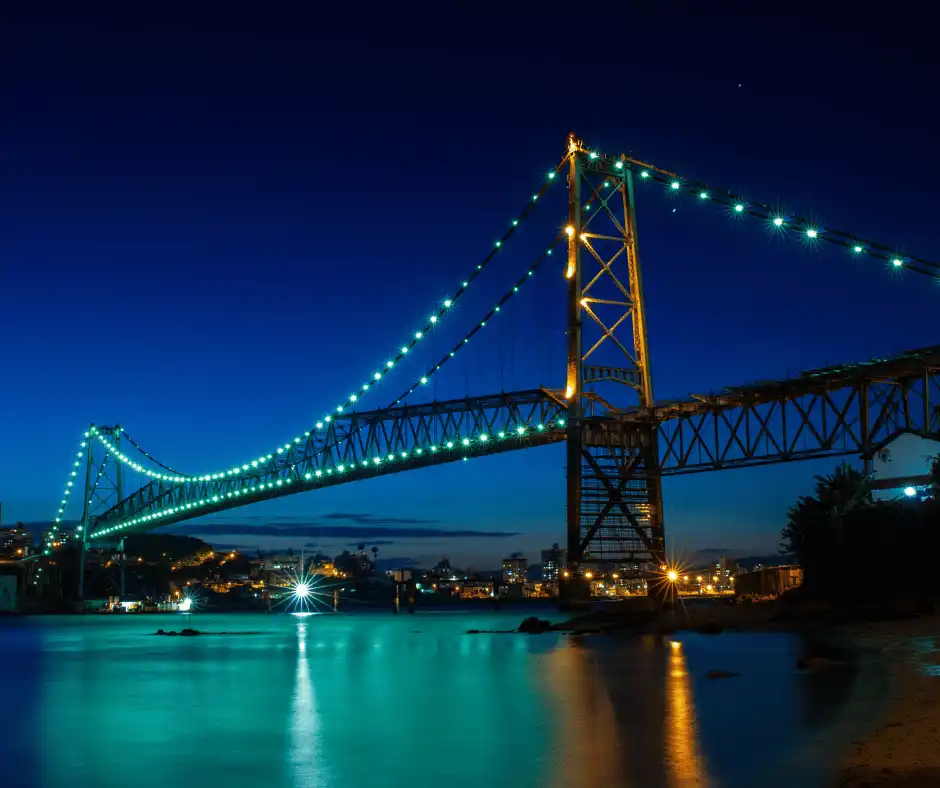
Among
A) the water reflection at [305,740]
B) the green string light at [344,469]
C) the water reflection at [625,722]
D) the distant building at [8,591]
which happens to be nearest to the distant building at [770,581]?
the green string light at [344,469]

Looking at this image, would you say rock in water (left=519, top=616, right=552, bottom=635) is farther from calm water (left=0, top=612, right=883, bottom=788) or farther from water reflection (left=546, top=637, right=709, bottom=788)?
water reflection (left=546, top=637, right=709, bottom=788)

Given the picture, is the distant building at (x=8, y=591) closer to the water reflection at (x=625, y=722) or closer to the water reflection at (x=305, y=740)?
the water reflection at (x=305, y=740)

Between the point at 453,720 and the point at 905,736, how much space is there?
905 cm

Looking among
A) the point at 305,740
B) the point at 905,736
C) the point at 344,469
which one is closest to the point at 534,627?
the point at 344,469

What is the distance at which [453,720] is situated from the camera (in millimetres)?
20266

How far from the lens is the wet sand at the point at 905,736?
1135cm

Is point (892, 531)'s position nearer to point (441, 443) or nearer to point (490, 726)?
point (490, 726)

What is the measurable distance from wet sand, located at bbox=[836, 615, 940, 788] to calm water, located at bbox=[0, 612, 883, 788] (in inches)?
18.4

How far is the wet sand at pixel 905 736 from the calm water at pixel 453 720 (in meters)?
0.47

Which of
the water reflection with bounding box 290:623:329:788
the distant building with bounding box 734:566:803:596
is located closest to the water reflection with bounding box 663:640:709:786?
the water reflection with bounding box 290:623:329:788

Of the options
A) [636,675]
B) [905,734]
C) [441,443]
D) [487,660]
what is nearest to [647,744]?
[905,734]

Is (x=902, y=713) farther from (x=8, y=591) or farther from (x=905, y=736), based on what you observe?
(x=8, y=591)

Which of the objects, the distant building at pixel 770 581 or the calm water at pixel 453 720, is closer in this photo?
the calm water at pixel 453 720

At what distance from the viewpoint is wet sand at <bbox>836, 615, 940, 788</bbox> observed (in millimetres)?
11354
